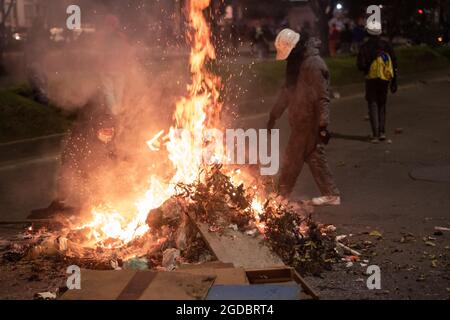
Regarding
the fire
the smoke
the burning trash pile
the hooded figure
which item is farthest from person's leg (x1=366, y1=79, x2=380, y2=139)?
the burning trash pile

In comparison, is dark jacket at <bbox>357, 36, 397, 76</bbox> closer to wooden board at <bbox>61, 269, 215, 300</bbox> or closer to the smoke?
the smoke

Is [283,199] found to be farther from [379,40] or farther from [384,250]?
[379,40]

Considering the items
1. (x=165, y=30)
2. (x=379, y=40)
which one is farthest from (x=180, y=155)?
(x=379, y=40)

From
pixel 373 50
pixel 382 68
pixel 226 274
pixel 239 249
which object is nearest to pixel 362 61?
pixel 373 50

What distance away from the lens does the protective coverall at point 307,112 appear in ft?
27.0

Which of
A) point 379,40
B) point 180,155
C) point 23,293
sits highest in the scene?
point 379,40

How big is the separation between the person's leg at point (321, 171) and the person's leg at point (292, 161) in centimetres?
13

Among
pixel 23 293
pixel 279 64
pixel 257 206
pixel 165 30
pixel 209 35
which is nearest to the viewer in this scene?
pixel 23 293

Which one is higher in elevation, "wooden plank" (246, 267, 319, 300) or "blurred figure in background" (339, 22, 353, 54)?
"blurred figure in background" (339, 22, 353, 54)

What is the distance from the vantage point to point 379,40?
1196 centimetres

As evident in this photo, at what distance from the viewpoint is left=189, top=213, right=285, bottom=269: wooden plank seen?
5.85 m

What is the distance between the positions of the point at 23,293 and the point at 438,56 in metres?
22.0
